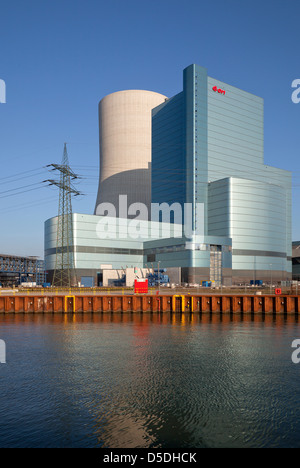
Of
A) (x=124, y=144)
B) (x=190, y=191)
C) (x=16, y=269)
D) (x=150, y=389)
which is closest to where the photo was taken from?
(x=150, y=389)

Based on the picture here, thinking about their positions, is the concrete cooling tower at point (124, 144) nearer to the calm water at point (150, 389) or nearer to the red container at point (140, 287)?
the red container at point (140, 287)

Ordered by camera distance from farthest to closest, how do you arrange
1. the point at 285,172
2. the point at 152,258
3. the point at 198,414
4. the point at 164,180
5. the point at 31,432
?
the point at 285,172 < the point at 164,180 < the point at 152,258 < the point at 198,414 < the point at 31,432

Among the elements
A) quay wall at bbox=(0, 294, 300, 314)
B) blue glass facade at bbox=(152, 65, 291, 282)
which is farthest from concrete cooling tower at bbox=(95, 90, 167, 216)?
quay wall at bbox=(0, 294, 300, 314)

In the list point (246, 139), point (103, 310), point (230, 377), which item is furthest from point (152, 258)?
point (230, 377)

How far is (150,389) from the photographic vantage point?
19344mm

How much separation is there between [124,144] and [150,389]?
401 feet

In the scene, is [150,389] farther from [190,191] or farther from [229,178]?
[190,191]

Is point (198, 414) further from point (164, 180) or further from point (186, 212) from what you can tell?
point (164, 180)

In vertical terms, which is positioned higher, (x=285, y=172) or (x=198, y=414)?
(x=285, y=172)

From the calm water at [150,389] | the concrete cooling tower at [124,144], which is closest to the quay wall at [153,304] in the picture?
the calm water at [150,389]

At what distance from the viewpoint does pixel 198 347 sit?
1134 inches

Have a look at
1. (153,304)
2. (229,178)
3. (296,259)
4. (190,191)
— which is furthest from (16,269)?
(153,304)

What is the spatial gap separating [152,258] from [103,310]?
67.6m

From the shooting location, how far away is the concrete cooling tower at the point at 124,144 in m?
134
